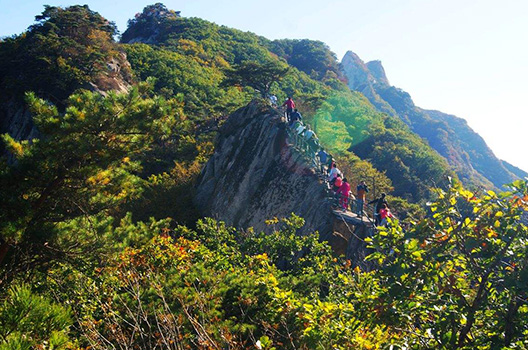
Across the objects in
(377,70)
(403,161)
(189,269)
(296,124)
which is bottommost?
(189,269)

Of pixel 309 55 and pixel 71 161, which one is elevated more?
pixel 309 55

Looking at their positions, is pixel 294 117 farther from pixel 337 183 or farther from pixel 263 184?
pixel 337 183

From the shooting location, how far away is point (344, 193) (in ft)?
43.9

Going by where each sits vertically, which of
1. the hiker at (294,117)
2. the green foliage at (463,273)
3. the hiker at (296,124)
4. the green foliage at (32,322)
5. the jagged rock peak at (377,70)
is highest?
the jagged rock peak at (377,70)

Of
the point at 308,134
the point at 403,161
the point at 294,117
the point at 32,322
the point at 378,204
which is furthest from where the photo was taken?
the point at 403,161

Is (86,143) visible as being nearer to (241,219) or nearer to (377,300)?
(377,300)

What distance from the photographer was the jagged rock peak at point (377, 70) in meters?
130

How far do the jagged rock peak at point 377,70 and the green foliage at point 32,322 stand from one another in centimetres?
13326

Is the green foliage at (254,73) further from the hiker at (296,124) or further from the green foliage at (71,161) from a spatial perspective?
the green foliage at (71,161)

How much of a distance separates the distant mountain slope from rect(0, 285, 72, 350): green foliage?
78463mm

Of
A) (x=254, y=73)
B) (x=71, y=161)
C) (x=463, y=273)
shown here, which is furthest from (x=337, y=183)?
(x=254, y=73)

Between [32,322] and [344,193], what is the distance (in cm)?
1115

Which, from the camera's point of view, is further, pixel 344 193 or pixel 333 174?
pixel 333 174

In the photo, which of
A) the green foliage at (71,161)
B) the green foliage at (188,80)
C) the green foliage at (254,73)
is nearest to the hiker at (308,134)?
the green foliage at (71,161)
